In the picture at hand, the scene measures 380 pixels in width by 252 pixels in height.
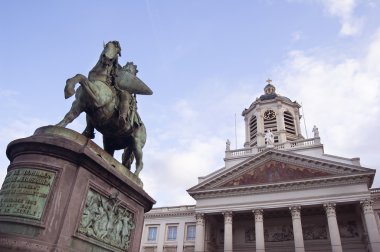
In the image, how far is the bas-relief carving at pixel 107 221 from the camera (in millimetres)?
5008

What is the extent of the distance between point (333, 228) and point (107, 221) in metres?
29.3

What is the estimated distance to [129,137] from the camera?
6.83m

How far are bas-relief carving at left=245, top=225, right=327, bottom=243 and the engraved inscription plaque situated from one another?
115 feet

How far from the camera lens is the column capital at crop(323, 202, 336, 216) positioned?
30.7 meters

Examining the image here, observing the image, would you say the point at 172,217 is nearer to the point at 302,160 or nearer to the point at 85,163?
the point at 302,160

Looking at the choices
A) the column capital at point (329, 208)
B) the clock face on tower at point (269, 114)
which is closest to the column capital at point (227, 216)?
the column capital at point (329, 208)

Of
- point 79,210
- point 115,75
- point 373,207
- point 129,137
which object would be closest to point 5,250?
point 79,210

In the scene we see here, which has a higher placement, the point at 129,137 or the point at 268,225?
the point at 268,225

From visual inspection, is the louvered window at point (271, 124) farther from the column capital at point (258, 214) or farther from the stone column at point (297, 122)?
the column capital at point (258, 214)

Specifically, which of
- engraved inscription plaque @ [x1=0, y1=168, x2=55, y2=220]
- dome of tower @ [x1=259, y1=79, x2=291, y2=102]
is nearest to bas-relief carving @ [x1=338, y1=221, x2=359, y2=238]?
dome of tower @ [x1=259, y1=79, x2=291, y2=102]

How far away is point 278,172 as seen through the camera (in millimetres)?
34938

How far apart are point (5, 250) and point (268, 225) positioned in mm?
36398

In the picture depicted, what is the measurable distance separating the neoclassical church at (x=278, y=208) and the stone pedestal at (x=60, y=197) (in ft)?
93.8

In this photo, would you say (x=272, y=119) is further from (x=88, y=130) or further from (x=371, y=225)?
(x=88, y=130)
